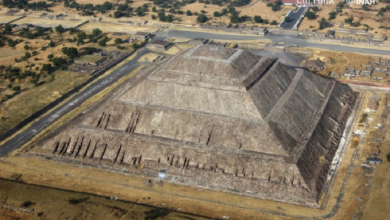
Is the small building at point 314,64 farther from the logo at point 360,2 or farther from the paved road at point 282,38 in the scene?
the logo at point 360,2

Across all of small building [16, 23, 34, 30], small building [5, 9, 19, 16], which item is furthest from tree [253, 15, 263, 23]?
small building [5, 9, 19, 16]

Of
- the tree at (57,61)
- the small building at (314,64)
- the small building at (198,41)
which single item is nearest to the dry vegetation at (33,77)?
the tree at (57,61)

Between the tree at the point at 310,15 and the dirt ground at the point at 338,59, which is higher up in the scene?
the tree at the point at 310,15

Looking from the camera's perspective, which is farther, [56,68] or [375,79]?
[56,68]

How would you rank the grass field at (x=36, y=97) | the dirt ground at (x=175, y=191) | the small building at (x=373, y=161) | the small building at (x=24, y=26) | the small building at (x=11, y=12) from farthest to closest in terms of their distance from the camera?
the small building at (x=11, y=12)
the small building at (x=24, y=26)
the grass field at (x=36, y=97)
the small building at (x=373, y=161)
the dirt ground at (x=175, y=191)

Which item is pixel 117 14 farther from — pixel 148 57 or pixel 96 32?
pixel 148 57

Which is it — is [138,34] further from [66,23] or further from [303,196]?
[303,196]

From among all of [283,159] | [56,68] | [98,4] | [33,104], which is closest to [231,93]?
[283,159]
